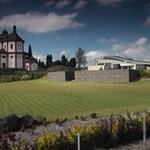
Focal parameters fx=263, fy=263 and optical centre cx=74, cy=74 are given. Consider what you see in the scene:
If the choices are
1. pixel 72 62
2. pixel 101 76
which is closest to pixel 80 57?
pixel 72 62

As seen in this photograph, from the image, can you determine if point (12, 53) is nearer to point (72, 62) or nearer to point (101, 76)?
point (72, 62)

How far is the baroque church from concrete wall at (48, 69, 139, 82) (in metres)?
44.5

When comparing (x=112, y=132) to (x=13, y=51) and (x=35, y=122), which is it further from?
(x=13, y=51)

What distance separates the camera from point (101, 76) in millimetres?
36344

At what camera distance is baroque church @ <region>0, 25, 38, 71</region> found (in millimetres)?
86250

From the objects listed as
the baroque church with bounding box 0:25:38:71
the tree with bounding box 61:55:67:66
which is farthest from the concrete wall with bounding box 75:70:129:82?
the tree with bounding box 61:55:67:66

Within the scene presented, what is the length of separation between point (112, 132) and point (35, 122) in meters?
3.70

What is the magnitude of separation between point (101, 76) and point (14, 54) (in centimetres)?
5565

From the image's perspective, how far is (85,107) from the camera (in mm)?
15938

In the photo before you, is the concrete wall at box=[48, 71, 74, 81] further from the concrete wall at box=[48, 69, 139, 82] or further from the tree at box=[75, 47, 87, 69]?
the tree at box=[75, 47, 87, 69]

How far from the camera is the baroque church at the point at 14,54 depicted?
3396 inches

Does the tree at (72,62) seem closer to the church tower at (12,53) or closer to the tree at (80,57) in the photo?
the tree at (80,57)

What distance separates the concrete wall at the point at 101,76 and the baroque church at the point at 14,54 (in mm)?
44484

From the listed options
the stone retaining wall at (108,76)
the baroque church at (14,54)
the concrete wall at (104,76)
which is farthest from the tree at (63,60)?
the stone retaining wall at (108,76)
